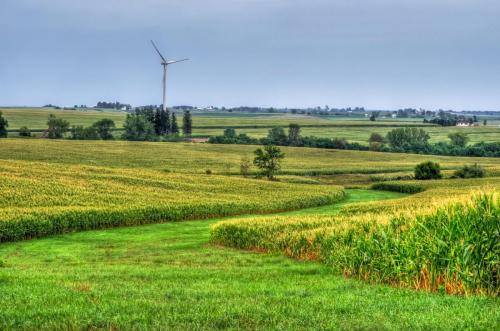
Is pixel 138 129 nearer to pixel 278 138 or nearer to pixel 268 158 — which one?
pixel 278 138

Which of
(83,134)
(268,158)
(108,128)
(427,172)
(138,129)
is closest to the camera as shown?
(268,158)

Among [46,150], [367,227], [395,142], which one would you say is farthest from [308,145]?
[367,227]

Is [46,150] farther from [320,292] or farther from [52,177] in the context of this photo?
[320,292]

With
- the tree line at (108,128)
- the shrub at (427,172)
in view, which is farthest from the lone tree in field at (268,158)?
the tree line at (108,128)

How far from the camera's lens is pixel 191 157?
123562 mm

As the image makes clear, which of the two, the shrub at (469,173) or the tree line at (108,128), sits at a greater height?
the tree line at (108,128)

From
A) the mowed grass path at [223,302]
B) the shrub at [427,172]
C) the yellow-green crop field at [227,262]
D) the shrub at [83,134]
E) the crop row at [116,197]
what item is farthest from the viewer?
the shrub at [83,134]

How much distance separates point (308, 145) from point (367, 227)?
144 m

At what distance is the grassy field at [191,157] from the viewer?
353 feet

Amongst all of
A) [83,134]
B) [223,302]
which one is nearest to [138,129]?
[83,134]

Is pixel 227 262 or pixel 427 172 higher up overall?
pixel 227 262

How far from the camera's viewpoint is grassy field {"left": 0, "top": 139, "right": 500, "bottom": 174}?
107562 millimetres

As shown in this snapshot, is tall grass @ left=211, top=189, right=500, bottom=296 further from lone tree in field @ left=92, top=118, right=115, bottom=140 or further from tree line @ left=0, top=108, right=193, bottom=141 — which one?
lone tree in field @ left=92, top=118, right=115, bottom=140

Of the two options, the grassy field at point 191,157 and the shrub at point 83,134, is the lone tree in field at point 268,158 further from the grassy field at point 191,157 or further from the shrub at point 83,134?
the shrub at point 83,134
